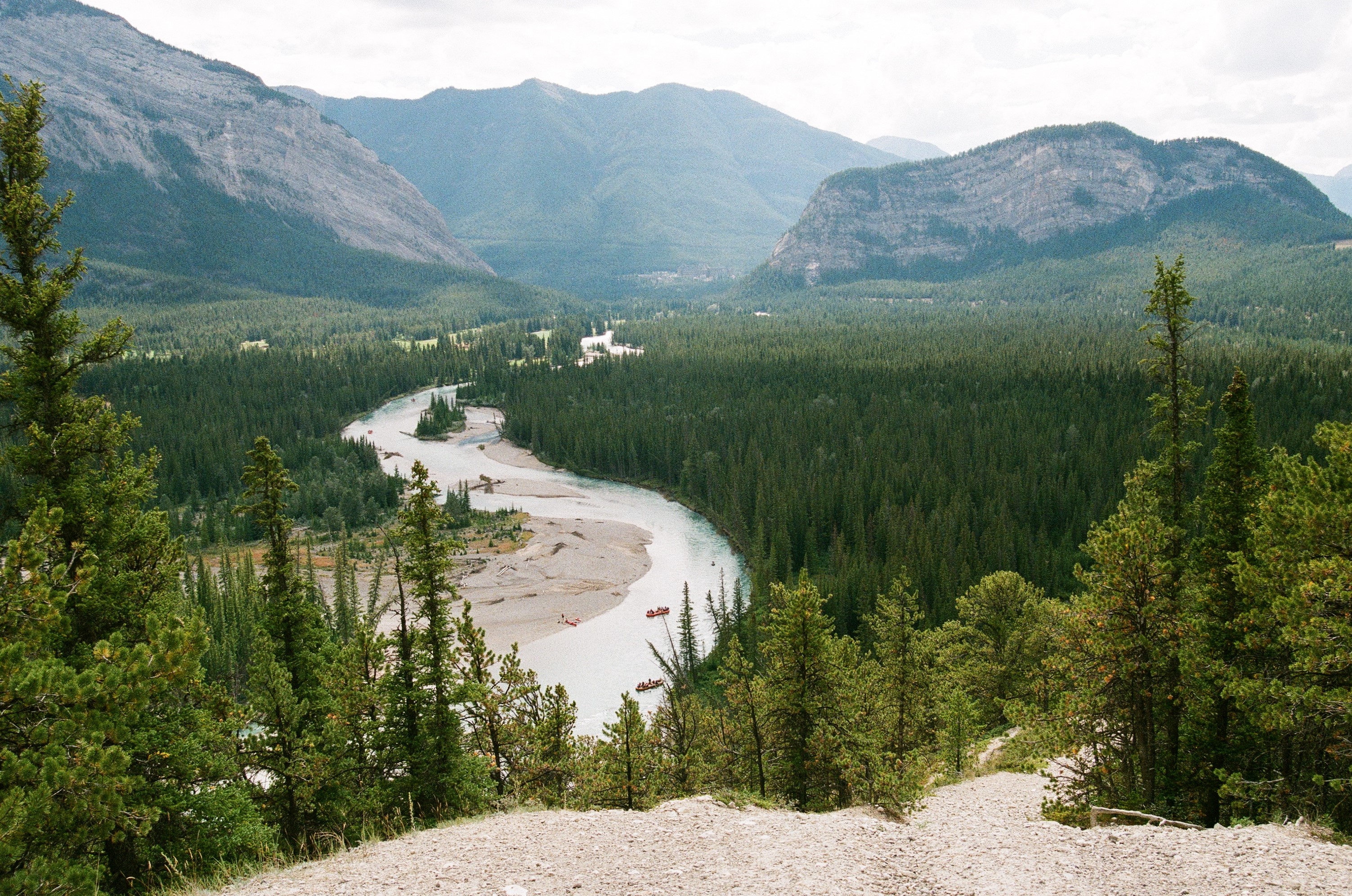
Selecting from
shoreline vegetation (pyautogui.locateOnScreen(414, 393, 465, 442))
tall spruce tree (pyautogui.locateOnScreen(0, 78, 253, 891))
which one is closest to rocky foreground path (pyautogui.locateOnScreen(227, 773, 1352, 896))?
tall spruce tree (pyautogui.locateOnScreen(0, 78, 253, 891))

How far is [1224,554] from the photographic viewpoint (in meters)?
26.1

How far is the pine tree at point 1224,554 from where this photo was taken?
2488 cm

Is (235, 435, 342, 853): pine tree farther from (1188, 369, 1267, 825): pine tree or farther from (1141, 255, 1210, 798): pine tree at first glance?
(1188, 369, 1267, 825): pine tree

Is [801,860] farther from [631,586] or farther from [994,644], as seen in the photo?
[631,586]

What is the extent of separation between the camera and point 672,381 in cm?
17338

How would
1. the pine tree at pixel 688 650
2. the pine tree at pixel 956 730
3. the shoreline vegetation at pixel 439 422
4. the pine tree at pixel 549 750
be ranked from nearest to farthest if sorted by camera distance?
the pine tree at pixel 549 750
the pine tree at pixel 956 730
the pine tree at pixel 688 650
the shoreline vegetation at pixel 439 422

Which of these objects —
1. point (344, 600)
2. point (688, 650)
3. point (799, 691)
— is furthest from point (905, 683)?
point (344, 600)

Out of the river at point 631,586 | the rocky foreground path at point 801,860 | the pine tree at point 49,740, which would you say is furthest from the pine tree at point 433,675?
the river at point 631,586

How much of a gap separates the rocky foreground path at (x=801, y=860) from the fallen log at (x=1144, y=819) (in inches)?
44.7

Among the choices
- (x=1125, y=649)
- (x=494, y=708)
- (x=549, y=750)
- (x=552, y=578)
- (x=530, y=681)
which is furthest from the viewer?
(x=552, y=578)

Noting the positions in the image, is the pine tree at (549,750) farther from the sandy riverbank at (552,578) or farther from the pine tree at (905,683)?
the sandy riverbank at (552,578)

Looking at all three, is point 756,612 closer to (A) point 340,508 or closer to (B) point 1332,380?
(A) point 340,508

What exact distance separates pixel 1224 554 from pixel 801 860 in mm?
16793

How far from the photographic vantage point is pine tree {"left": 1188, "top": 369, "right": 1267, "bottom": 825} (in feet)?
81.6
